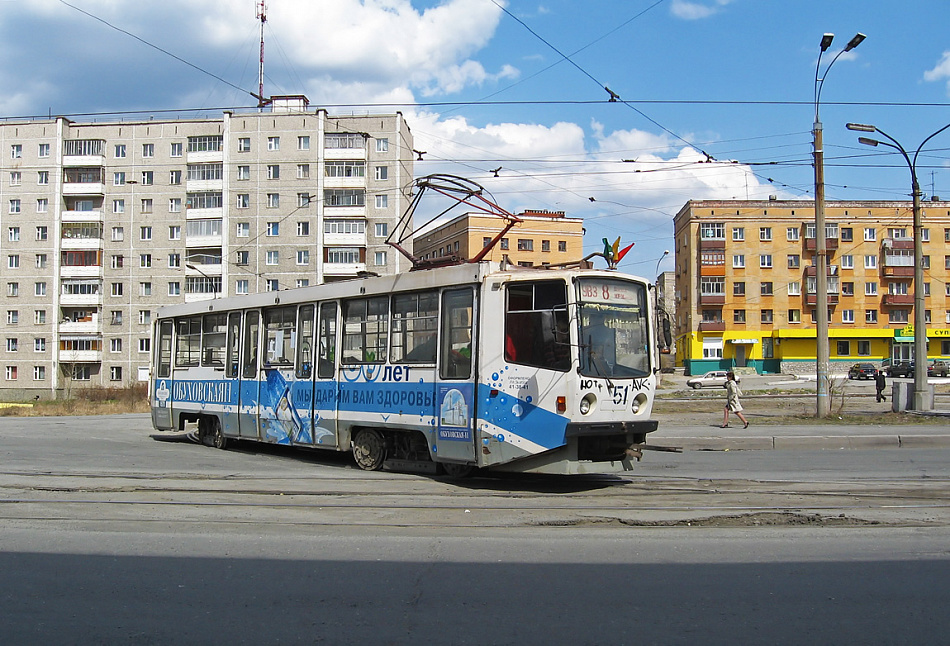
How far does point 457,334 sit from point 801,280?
6625 centimetres

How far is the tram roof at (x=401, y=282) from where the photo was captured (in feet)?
33.4

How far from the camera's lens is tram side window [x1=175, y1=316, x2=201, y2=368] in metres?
16.4

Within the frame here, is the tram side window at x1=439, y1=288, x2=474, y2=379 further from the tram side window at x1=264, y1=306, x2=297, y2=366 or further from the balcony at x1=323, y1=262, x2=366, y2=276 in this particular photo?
the balcony at x1=323, y1=262, x2=366, y2=276

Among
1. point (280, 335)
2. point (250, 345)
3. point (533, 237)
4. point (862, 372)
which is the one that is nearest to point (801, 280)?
point (862, 372)

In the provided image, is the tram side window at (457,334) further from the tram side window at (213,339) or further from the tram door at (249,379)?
the tram side window at (213,339)

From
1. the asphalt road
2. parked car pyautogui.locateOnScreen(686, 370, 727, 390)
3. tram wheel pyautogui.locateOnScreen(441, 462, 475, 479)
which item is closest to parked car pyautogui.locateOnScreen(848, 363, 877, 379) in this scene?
parked car pyautogui.locateOnScreen(686, 370, 727, 390)

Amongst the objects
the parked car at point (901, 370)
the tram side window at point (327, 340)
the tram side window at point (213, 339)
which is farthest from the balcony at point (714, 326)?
the tram side window at point (327, 340)

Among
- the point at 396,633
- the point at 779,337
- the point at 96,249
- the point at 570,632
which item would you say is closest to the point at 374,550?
the point at 396,633

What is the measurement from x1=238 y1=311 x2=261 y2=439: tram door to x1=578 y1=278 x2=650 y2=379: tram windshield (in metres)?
7.12

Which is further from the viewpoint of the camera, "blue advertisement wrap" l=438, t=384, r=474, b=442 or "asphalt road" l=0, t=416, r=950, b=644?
"blue advertisement wrap" l=438, t=384, r=474, b=442

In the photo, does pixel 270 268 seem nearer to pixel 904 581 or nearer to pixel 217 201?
pixel 217 201

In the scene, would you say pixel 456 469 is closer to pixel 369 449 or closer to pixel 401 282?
pixel 369 449

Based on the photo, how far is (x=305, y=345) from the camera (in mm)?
13352

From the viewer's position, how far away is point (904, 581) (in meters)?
5.94
